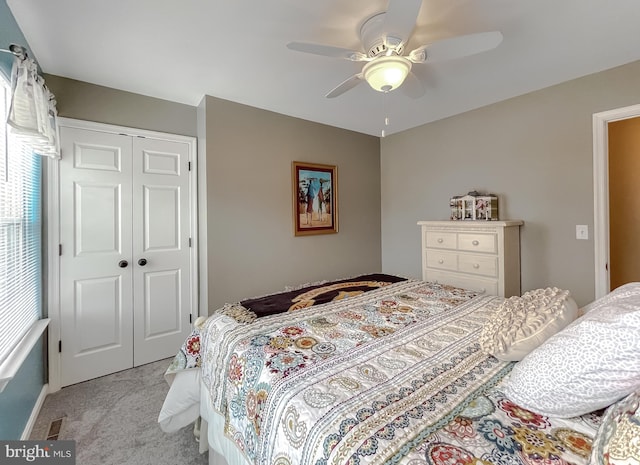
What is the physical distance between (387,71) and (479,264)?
6.33 ft

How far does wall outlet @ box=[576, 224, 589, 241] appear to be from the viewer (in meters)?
2.34

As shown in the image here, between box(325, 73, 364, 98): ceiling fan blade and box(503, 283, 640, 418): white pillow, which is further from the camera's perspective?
box(325, 73, 364, 98): ceiling fan blade

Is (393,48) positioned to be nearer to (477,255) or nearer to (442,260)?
(477,255)

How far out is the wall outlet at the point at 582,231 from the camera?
2338 millimetres

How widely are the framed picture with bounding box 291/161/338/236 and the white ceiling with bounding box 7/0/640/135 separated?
808 millimetres

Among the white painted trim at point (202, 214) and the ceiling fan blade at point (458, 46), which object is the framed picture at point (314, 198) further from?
the ceiling fan blade at point (458, 46)

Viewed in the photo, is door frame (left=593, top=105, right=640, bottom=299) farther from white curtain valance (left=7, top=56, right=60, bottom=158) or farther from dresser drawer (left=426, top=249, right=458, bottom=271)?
white curtain valance (left=7, top=56, right=60, bottom=158)

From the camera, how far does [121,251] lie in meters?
2.48

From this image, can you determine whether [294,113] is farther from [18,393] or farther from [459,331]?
[18,393]

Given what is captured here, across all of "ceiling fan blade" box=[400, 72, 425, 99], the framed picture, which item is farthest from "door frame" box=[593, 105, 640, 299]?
the framed picture

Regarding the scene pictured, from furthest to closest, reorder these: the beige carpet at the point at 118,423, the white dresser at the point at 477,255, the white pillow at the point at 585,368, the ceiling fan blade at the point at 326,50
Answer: the white dresser at the point at 477,255, the beige carpet at the point at 118,423, the ceiling fan blade at the point at 326,50, the white pillow at the point at 585,368

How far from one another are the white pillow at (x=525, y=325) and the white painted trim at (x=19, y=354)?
2.07 metres

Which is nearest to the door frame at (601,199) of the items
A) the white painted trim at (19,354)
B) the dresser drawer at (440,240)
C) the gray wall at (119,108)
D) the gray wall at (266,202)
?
the dresser drawer at (440,240)

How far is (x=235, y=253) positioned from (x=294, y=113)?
5.33ft
